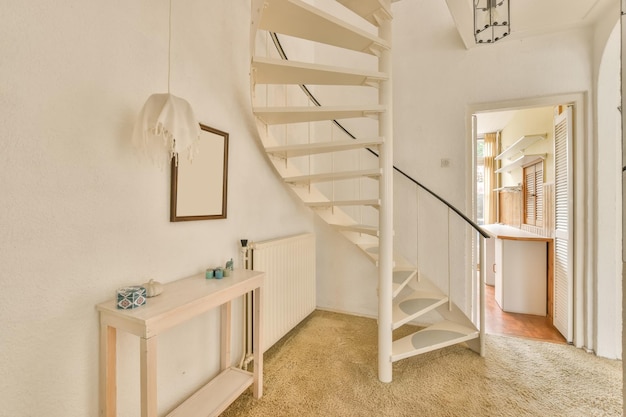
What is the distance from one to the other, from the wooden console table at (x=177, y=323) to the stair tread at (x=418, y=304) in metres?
1.12

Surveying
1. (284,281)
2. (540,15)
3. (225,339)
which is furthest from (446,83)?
(225,339)

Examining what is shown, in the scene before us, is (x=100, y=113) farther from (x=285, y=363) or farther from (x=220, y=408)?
(x=285, y=363)

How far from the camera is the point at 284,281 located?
8.16 ft

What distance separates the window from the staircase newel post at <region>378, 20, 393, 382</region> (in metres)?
2.87

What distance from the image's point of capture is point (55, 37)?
107 cm

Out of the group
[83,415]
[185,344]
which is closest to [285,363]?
[185,344]

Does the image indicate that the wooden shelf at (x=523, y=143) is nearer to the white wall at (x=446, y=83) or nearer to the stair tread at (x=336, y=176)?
the white wall at (x=446, y=83)

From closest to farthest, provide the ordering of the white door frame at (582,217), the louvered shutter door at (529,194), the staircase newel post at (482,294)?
the staircase newel post at (482,294) → the white door frame at (582,217) → the louvered shutter door at (529,194)

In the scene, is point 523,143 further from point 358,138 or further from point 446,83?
point 358,138

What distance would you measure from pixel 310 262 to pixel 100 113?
223 centimetres

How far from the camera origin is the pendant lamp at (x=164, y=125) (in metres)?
1.21

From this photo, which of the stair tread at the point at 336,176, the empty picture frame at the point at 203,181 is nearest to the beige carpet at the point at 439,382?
the empty picture frame at the point at 203,181

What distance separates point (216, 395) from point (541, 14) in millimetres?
3800

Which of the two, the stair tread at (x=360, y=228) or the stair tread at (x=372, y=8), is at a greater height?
the stair tread at (x=372, y=8)
